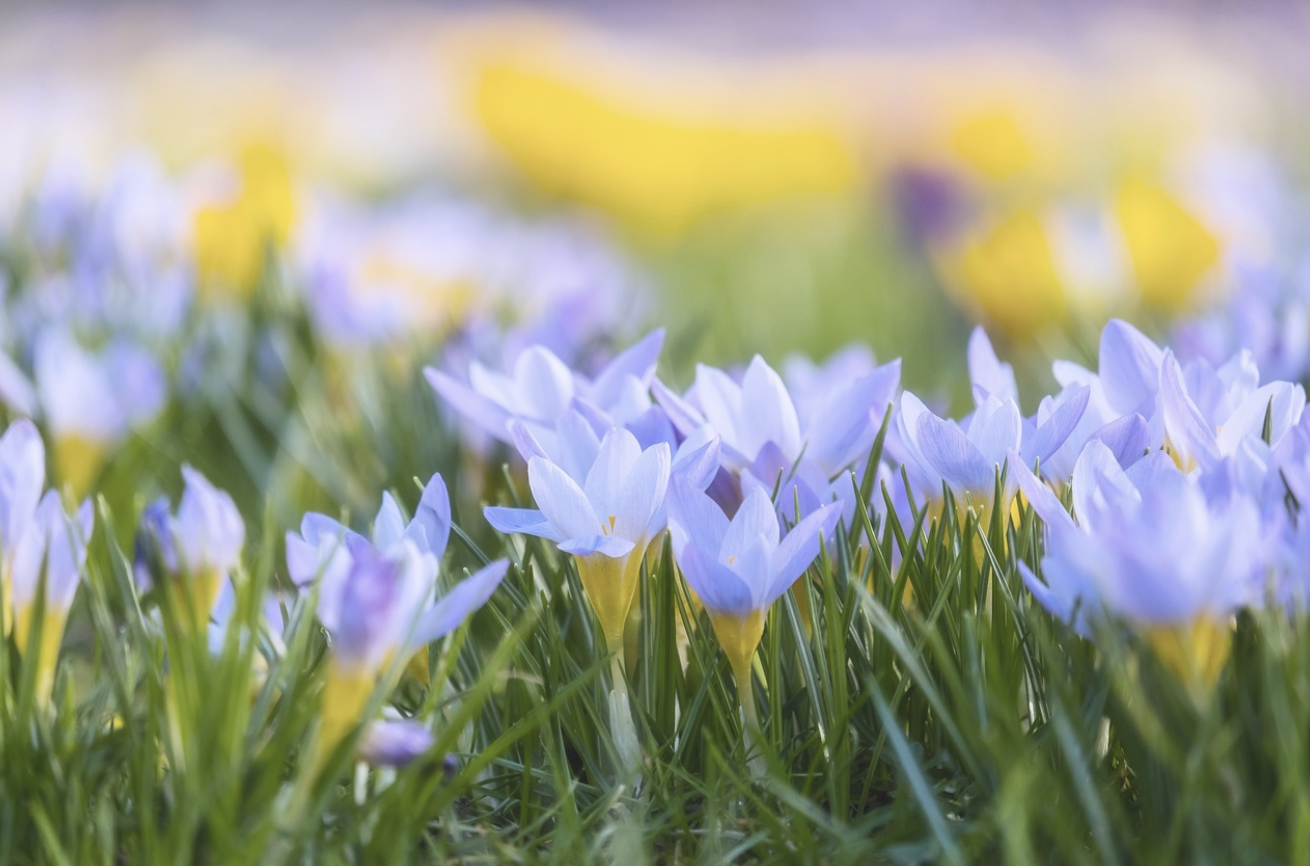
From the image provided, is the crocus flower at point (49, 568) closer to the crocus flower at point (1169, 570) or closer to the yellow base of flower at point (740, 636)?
the yellow base of flower at point (740, 636)

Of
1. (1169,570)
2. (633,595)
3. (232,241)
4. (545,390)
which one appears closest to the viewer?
(1169,570)

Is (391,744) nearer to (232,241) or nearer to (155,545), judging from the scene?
(155,545)

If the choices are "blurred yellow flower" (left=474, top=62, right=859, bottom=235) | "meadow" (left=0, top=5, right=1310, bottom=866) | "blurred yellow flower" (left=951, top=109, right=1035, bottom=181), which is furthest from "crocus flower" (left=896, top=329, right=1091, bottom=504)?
"blurred yellow flower" (left=474, top=62, right=859, bottom=235)

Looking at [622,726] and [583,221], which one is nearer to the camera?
[622,726]

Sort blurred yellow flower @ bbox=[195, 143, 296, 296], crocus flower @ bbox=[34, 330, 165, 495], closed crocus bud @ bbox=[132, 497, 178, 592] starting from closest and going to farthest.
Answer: closed crocus bud @ bbox=[132, 497, 178, 592] < crocus flower @ bbox=[34, 330, 165, 495] < blurred yellow flower @ bbox=[195, 143, 296, 296]

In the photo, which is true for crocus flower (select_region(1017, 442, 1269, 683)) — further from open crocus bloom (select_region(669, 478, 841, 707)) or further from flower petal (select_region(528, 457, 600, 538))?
flower petal (select_region(528, 457, 600, 538))

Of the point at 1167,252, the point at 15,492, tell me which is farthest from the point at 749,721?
the point at 1167,252

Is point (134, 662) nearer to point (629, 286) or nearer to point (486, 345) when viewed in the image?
point (486, 345)
